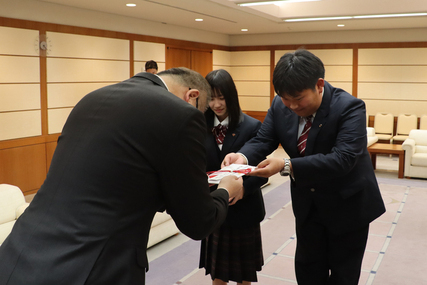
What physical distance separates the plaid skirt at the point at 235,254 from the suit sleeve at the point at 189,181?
1.12 metres

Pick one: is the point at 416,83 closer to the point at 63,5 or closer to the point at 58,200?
the point at 63,5

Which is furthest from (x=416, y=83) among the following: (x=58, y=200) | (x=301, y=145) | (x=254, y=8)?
(x=58, y=200)

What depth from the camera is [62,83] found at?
22.9 feet

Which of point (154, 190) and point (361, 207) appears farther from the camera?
point (361, 207)

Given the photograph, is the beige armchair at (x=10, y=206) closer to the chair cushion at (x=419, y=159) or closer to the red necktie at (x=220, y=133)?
the red necktie at (x=220, y=133)

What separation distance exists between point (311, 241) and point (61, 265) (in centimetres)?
148

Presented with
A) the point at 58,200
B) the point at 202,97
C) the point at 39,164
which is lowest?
the point at 39,164

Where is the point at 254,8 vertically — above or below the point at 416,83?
above

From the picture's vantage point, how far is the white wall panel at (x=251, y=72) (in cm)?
1166

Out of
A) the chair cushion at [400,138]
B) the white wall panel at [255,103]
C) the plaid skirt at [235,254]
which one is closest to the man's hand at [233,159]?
the plaid skirt at [235,254]

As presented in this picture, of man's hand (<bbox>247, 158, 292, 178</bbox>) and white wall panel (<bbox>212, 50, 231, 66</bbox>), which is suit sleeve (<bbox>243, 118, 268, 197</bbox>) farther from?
white wall panel (<bbox>212, 50, 231, 66</bbox>)

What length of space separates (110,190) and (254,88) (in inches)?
423

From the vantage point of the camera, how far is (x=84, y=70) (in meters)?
7.36

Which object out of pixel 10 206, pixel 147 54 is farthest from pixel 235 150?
pixel 147 54
